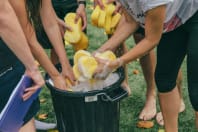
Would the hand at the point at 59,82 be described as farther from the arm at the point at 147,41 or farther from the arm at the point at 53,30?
the arm at the point at 147,41

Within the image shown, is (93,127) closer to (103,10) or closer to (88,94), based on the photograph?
(88,94)

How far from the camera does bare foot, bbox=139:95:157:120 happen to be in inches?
148

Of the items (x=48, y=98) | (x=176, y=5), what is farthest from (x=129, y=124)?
(x=176, y=5)

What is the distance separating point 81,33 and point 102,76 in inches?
26.0

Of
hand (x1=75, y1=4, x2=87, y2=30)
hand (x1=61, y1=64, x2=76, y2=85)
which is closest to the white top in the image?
hand (x1=61, y1=64, x2=76, y2=85)

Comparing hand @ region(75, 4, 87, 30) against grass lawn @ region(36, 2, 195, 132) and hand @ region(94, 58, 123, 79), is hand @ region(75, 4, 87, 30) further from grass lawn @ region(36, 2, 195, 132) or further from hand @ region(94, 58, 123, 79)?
grass lawn @ region(36, 2, 195, 132)

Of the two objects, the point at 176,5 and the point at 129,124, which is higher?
the point at 176,5

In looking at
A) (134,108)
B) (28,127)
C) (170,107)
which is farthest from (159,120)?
(28,127)

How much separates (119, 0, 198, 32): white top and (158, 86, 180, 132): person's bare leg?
596 millimetres

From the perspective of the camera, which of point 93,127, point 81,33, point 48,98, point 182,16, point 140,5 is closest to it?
point 140,5

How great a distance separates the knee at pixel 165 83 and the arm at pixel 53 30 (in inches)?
24.4

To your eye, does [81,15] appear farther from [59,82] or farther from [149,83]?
[149,83]

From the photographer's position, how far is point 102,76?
2.79m

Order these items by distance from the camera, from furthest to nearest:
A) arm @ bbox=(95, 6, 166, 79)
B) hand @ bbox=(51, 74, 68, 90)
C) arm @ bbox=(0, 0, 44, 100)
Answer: hand @ bbox=(51, 74, 68, 90), arm @ bbox=(95, 6, 166, 79), arm @ bbox=(0, 0, 44, 100)
